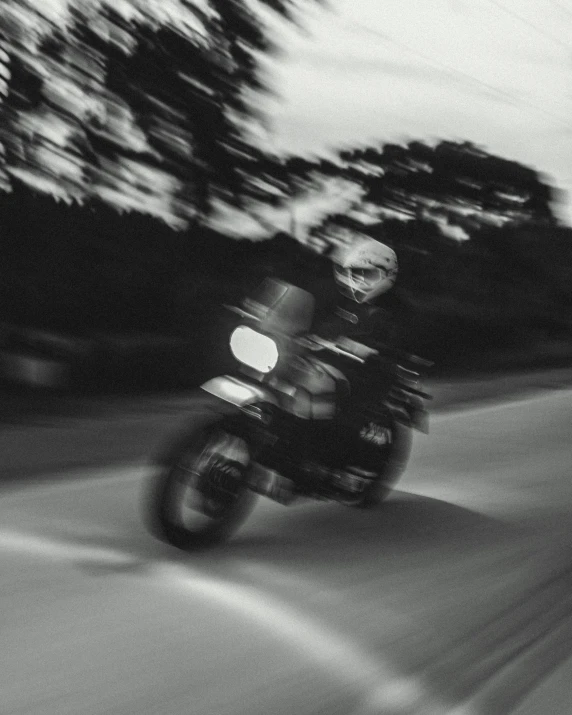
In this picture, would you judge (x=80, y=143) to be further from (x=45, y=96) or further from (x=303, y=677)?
(x=303, y=677)

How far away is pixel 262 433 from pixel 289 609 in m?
0.89

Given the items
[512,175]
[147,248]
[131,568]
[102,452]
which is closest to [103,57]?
[147,248]

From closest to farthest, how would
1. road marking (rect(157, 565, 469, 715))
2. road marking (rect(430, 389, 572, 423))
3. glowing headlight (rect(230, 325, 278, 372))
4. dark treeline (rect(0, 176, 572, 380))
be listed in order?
road marking (rect(157, 565, 469, 715)) < glowing headlight (rect(230, 325, 278, 372)) < road marking (rect(430, 389, 572, 423)) < dark treeline (rect(0, 176, 572, 380))

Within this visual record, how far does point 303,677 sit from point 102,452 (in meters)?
4.08

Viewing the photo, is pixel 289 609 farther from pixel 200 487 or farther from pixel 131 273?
pixel 131 273

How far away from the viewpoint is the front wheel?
14.7 ft

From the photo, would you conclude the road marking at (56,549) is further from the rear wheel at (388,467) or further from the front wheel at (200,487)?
the rear wheel at (388,467)

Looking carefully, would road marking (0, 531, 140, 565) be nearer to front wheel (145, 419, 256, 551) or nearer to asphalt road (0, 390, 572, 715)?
asphalt road (0, 390, 572, 715)

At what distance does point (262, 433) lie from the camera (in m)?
4.65

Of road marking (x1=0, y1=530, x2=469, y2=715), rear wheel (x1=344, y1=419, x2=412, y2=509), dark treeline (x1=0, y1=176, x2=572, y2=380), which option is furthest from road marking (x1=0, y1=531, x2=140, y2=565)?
dark treeline (x1=0, y1=176, x2=572, y2=380)

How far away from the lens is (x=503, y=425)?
10.0 metres

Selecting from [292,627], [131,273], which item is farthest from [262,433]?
[131,273]

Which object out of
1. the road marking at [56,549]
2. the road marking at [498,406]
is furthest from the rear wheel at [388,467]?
the road marking at [498,406]

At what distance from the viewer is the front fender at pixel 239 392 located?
454 cm
